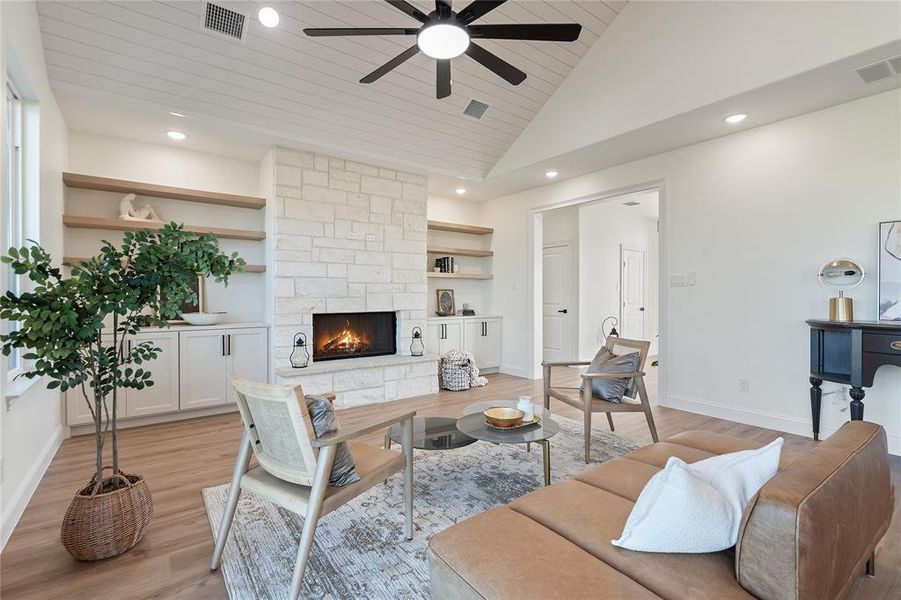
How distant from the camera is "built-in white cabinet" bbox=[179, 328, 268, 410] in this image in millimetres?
3992

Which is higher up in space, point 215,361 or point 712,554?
point 215,361

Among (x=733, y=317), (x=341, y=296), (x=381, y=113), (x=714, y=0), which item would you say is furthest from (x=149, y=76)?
(x=733, y=317)

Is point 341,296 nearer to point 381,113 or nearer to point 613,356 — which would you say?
point 381,113

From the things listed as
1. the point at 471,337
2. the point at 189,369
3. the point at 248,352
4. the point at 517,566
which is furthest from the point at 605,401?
the point at 189,369

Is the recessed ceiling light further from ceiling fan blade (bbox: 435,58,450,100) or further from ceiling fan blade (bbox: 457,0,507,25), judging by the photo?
ceiling fan blade (bbox: 457,0,507,25)

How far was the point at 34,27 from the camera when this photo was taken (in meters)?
2.71

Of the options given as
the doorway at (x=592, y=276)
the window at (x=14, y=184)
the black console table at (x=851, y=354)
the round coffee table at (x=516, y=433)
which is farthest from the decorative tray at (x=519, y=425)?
the doorway at (x=592, y=276)

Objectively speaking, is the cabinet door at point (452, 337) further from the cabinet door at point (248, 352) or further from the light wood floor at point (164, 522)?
the cabinet door at point (248, 352)

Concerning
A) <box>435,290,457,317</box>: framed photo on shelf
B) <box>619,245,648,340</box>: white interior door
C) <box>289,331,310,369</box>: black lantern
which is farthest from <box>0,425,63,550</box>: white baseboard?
<box>619,245,648,340</box>: white interior door

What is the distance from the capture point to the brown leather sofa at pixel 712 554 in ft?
3.15

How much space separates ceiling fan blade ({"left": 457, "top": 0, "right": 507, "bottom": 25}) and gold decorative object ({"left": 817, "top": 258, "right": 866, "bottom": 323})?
3268mm

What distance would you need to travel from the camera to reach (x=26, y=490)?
7.86 feet

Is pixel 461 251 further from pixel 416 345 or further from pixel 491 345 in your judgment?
pixel 416 345

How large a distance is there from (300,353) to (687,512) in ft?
12.8
